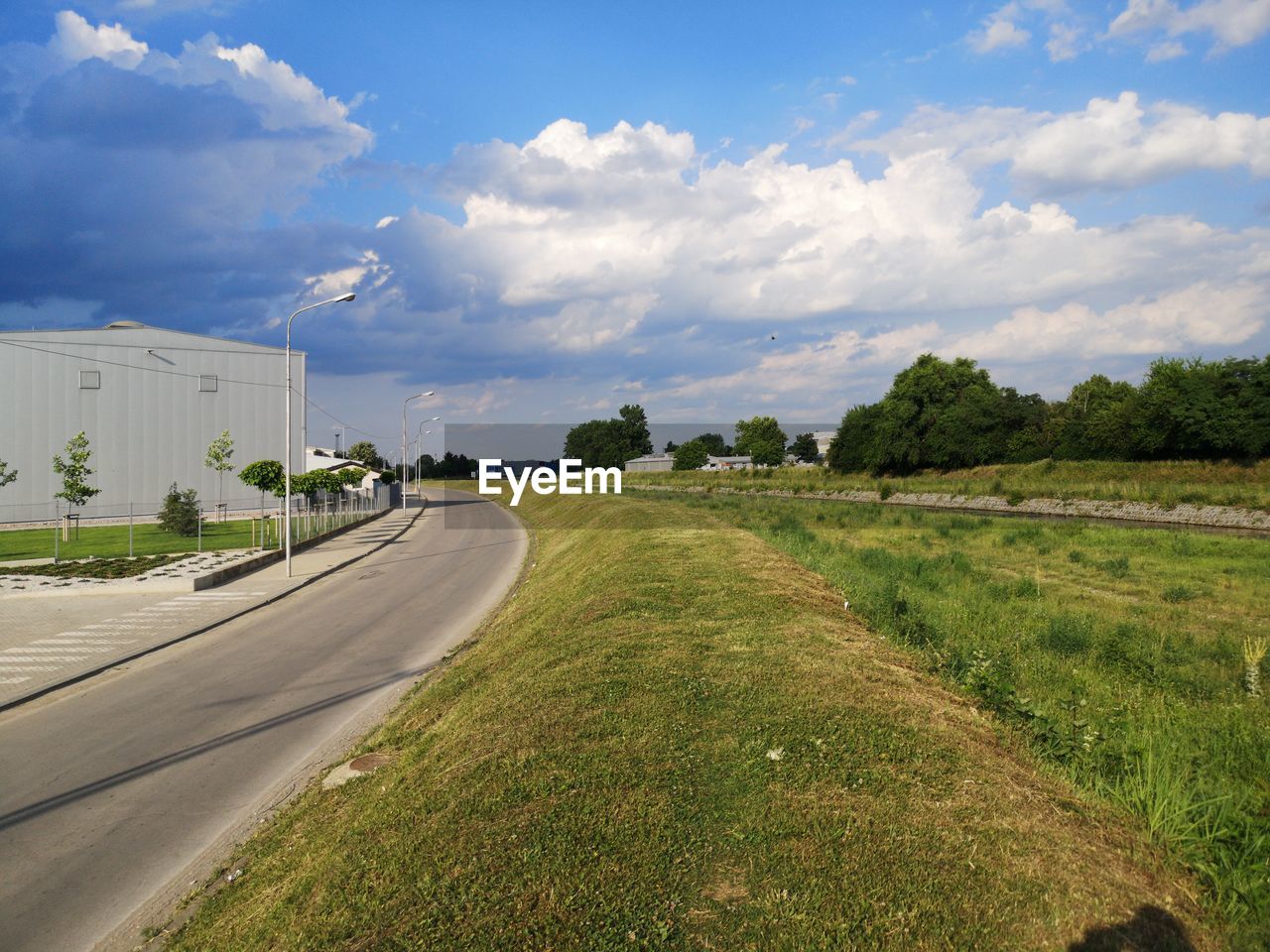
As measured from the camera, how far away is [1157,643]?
1271cm

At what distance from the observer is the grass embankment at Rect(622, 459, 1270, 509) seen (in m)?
44.5

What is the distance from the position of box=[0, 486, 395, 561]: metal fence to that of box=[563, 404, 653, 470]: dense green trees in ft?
262

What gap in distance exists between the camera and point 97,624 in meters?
16.0

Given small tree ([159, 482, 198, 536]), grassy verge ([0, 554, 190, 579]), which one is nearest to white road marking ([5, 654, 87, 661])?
grassy verge ([0, 554, 190, 579])

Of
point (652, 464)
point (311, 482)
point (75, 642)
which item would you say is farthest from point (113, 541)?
point (652, 464)

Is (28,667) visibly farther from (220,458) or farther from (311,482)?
(220,458)

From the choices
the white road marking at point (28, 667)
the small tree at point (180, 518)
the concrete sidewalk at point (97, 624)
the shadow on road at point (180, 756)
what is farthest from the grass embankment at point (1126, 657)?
the small tree at point (180, 518)

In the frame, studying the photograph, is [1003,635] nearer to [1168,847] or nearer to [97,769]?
[1168,847]

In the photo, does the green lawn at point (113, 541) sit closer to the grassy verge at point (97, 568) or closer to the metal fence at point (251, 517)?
the metal fence at point (251, 517)

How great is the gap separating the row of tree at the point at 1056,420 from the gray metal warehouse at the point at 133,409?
5667 centimetres

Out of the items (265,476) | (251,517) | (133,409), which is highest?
(133,409)

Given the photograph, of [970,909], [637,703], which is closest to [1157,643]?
[637,703]

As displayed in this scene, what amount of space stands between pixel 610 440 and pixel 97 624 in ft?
415

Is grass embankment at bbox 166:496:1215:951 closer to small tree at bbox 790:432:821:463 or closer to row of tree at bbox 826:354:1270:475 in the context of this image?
row of tree at bbox 826:354:1270:475
